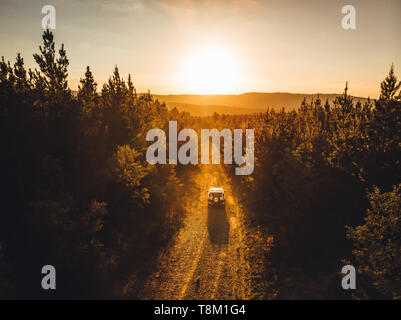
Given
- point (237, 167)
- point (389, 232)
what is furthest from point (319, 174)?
point (237, 167)

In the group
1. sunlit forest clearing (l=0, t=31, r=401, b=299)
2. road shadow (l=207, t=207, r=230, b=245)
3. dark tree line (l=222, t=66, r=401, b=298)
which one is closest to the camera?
sunlit forest clearing (l=0, t=31, r=401, b=299)

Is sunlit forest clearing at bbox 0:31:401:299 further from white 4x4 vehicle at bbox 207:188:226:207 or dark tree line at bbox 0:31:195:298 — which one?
white 4x4 vehicle at bbox 207:188:226:207

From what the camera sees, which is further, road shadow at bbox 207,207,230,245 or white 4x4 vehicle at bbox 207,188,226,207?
white 4x4 vehicle at bbox 207,188,226,207

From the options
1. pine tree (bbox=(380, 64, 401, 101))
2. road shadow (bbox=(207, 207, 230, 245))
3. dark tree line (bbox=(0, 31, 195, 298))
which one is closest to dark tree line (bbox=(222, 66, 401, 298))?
pine tree (bbox=(380, 64, 401, 101))

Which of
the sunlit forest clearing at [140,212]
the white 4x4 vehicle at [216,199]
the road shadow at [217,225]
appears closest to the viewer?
the sunlit forest clearing at [140,212]

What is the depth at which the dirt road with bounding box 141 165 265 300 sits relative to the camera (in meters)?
11.4

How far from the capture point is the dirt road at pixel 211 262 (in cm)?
1139

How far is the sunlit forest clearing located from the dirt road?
0.09 m

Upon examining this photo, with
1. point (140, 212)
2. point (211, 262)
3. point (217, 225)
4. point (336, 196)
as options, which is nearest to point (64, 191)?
point (140, 212)

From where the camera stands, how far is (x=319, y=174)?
564 inches

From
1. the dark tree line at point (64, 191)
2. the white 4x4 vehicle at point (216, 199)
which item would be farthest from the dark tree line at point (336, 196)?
the dark tree line at point (64, 191)

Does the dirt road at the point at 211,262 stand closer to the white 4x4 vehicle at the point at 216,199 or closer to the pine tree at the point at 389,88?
the white 4x4 vehicle at the point at 216,199

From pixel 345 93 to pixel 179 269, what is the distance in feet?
68.4
